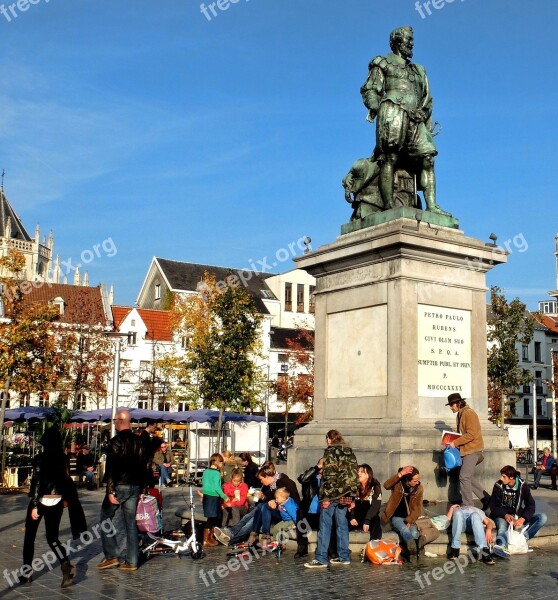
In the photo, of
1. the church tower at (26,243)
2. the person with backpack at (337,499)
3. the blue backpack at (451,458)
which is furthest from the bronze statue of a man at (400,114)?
the church tower at (26,243)

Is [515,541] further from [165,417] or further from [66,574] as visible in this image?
[165,417]

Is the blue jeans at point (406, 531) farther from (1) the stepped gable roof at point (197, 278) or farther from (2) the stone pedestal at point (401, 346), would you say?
(1) the stepped gable roof at point (197, 278)

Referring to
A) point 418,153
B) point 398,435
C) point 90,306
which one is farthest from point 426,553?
point 90,306

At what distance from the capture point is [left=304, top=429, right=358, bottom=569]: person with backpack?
10.1 meters

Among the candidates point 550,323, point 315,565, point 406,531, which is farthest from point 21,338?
point 550,323

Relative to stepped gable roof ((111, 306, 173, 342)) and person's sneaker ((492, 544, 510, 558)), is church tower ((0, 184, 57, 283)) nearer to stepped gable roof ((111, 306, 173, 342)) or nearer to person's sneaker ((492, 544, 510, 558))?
stepped gable roof ((111, 306, 173, 342))

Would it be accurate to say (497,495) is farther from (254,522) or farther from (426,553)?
(254,522)

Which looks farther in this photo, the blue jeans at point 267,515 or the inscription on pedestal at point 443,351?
the inscription on pedestal at point 443,351

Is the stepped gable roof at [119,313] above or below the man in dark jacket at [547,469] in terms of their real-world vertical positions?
above

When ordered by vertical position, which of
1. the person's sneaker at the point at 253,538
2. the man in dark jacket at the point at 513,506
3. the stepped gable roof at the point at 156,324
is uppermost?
the stepped gable roof at the point at 156,324

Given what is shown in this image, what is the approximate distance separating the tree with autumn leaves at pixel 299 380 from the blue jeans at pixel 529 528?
5000cm

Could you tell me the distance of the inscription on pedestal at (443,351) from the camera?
13094 mm

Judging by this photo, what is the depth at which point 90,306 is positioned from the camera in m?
64.2

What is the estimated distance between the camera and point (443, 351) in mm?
13352
